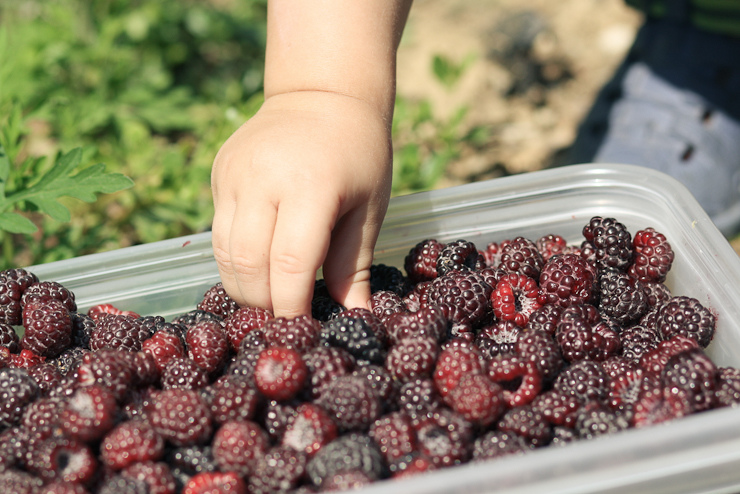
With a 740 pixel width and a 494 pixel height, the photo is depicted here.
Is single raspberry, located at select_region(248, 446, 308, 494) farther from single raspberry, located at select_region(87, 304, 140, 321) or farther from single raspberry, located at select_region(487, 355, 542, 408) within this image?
Answer: single raspberry, located at select_region(87, 304, 140, 321)

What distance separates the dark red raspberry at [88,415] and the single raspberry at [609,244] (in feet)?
3.34

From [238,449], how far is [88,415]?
0.25 m

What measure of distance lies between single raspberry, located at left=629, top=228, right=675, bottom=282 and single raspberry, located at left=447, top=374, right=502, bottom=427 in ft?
1.76

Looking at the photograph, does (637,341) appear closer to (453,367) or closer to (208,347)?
(453,367)

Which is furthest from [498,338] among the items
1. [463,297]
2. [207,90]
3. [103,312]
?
[207,90]

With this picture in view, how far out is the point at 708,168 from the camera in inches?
84.3

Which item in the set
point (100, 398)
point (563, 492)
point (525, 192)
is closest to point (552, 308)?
point (525, 192)

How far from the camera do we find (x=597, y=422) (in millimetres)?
1098

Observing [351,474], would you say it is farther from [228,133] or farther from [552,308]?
[228,133]

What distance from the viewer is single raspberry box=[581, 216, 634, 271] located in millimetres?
1456

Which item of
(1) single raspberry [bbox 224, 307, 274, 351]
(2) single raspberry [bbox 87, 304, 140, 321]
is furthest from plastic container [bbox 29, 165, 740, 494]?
(1) single raspberry [bbox 224, 307, 274, 351]

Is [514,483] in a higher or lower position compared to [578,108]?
higher

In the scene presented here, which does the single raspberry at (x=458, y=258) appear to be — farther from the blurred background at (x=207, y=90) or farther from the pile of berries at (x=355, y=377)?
the blurred background at (x=207, y=90)

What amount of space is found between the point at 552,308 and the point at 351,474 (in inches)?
22.6
